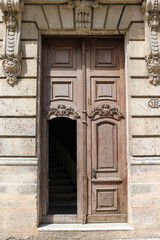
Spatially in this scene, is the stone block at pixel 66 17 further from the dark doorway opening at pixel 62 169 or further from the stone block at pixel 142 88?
the dark doorway opening at pixel 62 169

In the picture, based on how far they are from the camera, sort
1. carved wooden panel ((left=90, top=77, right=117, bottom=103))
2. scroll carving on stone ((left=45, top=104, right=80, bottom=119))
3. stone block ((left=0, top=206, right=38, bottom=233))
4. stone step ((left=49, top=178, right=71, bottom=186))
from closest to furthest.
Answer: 1. stone block ((left=0, top=206, right=38, bottom=233))
2. scroll carving on stone ((left=45, top=104, right=80, bottom=119))
3. carved wooden panel ((left=90, top=77, right=117, bottom=103))
4. stone step ((left=49, top=178, right=71, bottom=186))

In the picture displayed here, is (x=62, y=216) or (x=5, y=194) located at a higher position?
(x=5, y=194)

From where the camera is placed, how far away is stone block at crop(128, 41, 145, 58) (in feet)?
19.2

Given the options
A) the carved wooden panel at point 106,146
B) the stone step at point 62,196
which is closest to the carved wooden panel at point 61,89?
the carved wooden panel at point 106,146

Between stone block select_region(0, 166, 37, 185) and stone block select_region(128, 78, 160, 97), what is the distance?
2.60 m

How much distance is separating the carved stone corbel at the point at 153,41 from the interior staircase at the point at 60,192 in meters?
3.51

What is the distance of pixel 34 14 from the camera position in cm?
587

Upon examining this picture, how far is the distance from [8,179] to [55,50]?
2.98 m

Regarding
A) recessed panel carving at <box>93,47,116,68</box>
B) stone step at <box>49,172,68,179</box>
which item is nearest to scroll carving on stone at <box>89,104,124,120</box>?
recessed panel carving at <box>93,47,116,68</box>

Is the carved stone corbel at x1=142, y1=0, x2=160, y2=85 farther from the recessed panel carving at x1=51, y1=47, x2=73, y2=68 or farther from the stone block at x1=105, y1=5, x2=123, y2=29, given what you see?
the recessed panel carving at x1=51, y1=47, x2=73, y2=68

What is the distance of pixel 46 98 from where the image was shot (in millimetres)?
6059

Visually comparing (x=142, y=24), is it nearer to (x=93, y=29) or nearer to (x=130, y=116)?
(x=93, y=29)

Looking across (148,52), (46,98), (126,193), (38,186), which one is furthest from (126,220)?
(148,52)

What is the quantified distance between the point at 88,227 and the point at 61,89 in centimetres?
296
